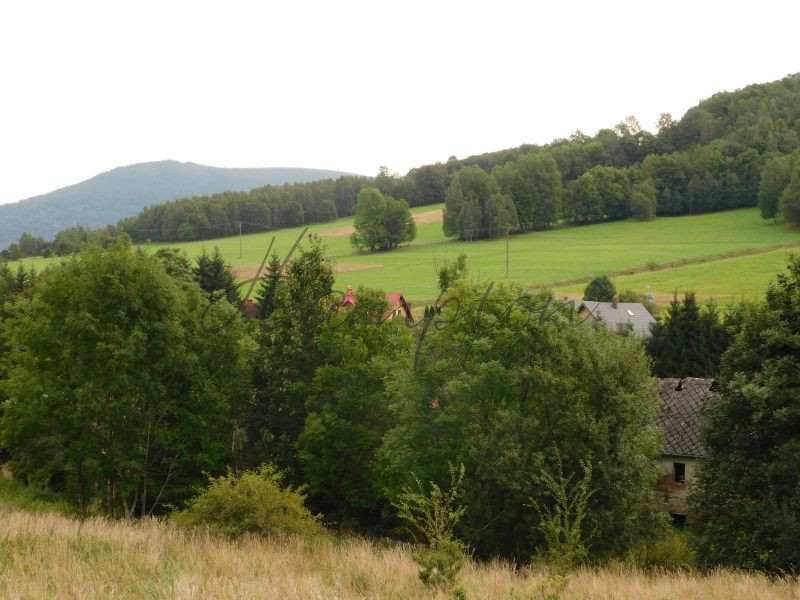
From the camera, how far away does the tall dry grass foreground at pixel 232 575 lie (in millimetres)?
8773

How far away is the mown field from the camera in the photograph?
28.7ft

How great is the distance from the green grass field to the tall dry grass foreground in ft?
187

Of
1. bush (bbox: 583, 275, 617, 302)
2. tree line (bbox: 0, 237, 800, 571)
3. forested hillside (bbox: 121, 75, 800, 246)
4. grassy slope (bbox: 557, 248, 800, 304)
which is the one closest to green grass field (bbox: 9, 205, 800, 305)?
grassy slope (bbox: 557, 248, 800, 304)

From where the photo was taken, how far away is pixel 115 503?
92.1 ft

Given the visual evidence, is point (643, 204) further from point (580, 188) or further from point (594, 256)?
point (594, 256)

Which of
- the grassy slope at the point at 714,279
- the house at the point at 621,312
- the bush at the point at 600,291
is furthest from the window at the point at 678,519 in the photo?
the bush at the point at 600,291

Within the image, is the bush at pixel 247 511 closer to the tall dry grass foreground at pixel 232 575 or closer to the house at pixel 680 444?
the tall dry grass foreground at pixel 232 575

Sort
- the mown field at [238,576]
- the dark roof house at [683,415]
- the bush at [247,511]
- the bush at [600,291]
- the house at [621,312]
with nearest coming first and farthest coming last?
the mown field at [238,576] < the bush at [247,511] < the dark roof house at [683,415] < the house at [621,312] < the bush at [600,291]

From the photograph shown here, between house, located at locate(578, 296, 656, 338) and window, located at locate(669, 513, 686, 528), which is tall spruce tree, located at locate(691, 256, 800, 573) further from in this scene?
house, located at locate(578, 296, 656, 338)

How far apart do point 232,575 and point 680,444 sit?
2500 cm

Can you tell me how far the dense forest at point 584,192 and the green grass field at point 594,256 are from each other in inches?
142

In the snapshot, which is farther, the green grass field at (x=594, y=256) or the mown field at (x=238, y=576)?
the green grass field at (x=594, y=256)

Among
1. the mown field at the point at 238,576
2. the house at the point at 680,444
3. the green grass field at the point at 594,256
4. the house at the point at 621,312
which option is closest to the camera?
the mown field at the point at 238,576

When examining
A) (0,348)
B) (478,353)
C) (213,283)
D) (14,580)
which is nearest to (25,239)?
(213,283)
